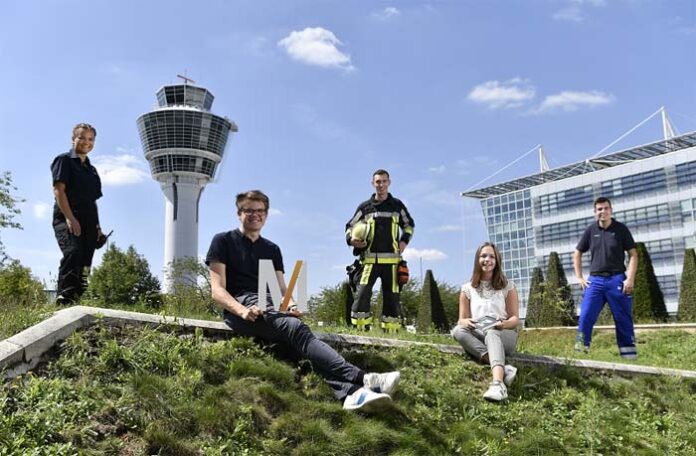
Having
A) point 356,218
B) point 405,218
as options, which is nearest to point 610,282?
point 405,218

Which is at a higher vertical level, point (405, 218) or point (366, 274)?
point (405, 218)

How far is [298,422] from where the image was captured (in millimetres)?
4207

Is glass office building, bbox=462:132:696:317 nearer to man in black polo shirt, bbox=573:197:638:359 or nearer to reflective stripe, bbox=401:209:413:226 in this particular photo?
man in black polo shirt, bbox=573:197:638:359

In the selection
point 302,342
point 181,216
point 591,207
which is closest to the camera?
point 302,342

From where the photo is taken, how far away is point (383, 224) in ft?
25.6

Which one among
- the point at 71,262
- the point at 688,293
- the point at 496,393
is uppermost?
the point at 71,262

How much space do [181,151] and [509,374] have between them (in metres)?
82.6

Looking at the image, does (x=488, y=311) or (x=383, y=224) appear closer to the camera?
(x=488, y=311)

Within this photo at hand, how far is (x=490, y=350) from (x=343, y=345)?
51.5 inches

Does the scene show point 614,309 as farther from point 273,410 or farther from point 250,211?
point 273,410

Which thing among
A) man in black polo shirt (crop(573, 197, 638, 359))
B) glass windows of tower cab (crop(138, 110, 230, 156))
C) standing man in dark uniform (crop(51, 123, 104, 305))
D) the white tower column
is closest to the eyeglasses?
standing man in dark uniform (crop(51, 123, 104, 305))

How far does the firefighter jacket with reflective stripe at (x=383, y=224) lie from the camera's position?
7.75 metres

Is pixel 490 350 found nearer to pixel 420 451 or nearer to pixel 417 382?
pixel 417 382

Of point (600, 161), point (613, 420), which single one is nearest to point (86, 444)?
point (613, 420)
